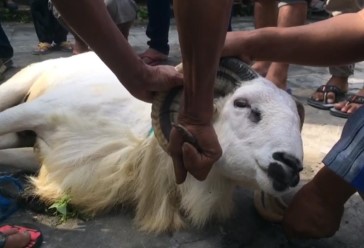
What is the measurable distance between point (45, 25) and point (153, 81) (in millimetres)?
4664

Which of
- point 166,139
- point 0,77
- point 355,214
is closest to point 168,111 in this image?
point 166,139

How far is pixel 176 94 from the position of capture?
7.72ft

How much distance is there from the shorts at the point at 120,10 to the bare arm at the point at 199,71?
9.17 feet

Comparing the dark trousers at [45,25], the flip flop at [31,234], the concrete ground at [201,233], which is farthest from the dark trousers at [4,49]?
the flip flop at [31,234]

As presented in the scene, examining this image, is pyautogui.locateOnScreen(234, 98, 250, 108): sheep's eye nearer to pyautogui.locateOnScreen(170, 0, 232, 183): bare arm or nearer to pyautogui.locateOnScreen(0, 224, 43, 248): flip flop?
pyautogui.locateOnScreen(170, 0, 232, 183): bare arm

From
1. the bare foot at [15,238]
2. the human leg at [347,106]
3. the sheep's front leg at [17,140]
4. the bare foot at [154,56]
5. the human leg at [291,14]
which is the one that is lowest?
the bare foot at [154,56]

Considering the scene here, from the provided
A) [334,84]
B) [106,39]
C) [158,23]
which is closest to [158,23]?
[158,23]

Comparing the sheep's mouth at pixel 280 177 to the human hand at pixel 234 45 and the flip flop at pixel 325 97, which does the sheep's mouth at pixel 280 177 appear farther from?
the flip flop at pixel 325 97

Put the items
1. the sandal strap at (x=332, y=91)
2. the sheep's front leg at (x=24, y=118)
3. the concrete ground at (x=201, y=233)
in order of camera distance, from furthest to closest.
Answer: the sandal strap at (x=332, y=91)
the sheep's front leg at (x=24, y=118)
the concrete ground at (x=201, y=233)

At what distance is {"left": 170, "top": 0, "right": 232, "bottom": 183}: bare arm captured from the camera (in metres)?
1.85

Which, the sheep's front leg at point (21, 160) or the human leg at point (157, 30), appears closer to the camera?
the sheep's front leg at point (21, 160)

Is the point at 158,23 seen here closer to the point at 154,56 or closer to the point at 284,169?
the point at 154,56

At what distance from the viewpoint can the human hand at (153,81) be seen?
7.20 feet

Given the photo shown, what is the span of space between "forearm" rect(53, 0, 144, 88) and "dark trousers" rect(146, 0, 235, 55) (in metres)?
3.58
